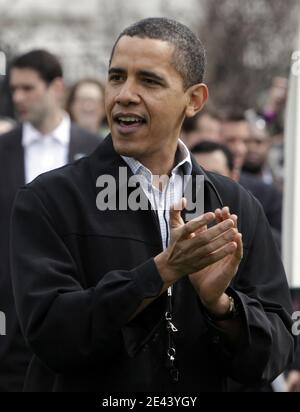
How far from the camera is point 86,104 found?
41.5 feet

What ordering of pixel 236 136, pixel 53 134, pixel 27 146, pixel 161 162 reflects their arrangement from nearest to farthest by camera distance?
pixel 161 162, pixel 27 146, pixel 53 134, pixel 236 136

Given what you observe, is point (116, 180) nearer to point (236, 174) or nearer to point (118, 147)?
point (118, 147)

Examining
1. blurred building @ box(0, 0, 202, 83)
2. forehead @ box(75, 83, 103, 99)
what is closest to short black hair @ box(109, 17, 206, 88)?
forehead @ box(75, 83, 103, 99)

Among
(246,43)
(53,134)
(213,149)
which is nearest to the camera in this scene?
(53,134)

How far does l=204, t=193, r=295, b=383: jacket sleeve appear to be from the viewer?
4.52 m

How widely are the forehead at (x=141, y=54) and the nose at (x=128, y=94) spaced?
0.06 m

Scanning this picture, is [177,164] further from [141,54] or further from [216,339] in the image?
[216,339]

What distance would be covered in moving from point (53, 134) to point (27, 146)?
1.14 feet

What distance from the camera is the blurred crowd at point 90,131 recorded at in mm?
8289

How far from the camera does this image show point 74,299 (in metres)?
4.36

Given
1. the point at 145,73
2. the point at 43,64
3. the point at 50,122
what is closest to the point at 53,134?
the point at 50,122

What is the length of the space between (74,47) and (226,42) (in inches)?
214

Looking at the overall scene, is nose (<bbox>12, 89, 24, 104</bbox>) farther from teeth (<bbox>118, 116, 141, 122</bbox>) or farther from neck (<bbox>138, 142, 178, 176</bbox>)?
teeth (<bbox>118, 116, 141, 122</bbox>)

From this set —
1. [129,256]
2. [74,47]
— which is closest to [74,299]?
[129,256]
